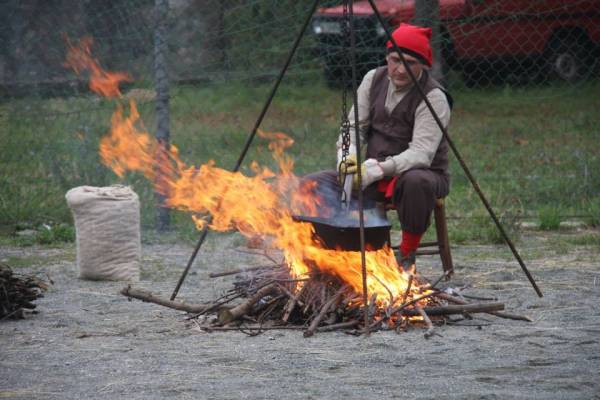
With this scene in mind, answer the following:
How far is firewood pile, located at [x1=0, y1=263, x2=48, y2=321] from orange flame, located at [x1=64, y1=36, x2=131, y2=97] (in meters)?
2.88

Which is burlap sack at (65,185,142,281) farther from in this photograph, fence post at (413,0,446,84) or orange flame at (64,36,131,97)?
fence post at (413,0,446,84)

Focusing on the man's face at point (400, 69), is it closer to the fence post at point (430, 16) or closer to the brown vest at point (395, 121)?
the brown vest at point (395, 121)

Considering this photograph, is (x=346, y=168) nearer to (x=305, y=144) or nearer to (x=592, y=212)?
(x=592, y=212)

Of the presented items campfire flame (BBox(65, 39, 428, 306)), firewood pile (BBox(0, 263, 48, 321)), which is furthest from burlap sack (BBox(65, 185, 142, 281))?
firewood pile (BBox(0, 263, 48, 321))

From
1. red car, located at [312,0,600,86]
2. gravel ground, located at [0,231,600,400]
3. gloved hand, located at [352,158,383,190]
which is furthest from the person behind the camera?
red car, located at [312,0,600,86]

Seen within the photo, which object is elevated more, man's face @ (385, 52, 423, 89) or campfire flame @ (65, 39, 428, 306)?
man's face @ (385, 52, 423, 89)

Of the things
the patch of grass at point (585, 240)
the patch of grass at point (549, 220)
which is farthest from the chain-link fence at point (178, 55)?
the patch of grass at point (585, 240)

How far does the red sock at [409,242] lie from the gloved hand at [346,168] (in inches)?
24.1

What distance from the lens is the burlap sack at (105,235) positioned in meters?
6.18

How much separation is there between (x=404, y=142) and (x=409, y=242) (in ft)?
1.87

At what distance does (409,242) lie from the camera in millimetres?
5754

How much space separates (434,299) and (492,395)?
1.48 m

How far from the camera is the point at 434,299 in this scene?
5184 millimetres

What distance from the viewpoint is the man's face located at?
18.4ft
